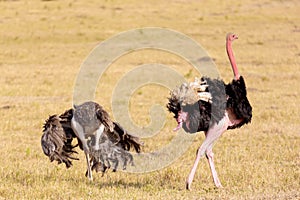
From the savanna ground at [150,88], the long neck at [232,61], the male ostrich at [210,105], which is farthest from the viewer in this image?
the savanna ground at [150,88]

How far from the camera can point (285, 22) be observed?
33500mm

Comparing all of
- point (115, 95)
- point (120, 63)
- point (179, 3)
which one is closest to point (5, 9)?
point (179, 3)

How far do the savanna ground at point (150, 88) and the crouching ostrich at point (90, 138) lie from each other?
294 mm

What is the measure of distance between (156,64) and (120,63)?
165 cm

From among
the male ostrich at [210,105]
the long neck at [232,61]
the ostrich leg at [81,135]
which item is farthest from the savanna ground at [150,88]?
the long neck at [232,61]

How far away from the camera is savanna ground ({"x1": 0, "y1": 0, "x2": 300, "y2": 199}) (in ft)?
29.8

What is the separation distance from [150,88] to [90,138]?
11206 mm

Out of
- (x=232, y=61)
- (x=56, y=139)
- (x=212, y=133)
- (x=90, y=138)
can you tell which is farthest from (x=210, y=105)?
(x=56, y=139)

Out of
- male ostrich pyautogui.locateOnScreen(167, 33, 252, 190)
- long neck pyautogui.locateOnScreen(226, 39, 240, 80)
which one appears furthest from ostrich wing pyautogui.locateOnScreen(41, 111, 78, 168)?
long neck pyautogui.locateOnScreen(226, 39, 240, 80)

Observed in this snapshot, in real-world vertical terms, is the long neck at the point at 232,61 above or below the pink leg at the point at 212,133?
above

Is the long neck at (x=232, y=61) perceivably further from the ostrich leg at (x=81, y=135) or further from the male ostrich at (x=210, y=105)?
the ostrich leg at (x=81, y=135)

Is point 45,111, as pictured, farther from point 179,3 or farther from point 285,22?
point 179,3

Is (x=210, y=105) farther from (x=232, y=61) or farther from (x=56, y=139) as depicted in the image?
(x=56, y=139)

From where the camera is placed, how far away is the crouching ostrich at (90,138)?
9117 millimetres
